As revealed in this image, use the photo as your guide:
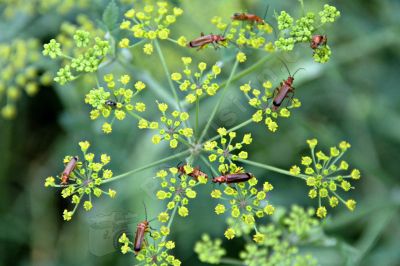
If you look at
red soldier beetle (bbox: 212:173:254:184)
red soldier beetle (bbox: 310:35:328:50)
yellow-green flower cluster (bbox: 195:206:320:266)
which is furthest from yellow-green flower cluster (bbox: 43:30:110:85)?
yellow-green flower cluster (bbox: 195:206:320:266)

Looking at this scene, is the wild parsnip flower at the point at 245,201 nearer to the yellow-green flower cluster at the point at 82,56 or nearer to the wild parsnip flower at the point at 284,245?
the wild parsnip flower at the point at 284,245

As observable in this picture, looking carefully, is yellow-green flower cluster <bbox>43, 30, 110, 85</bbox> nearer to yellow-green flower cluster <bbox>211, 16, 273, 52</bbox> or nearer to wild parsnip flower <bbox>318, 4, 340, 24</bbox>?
yellow-green flower cluster <bbox>211, 16, 273, 52</bbox>

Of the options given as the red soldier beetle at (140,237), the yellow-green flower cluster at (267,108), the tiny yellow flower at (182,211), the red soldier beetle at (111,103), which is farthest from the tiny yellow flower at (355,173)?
the red soldier beetle at (111,103)

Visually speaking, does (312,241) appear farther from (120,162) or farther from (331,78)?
(331,78)

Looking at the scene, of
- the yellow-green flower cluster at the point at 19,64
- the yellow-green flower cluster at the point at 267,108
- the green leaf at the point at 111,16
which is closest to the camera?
the yellow-green flower cluster at the point at 267,108

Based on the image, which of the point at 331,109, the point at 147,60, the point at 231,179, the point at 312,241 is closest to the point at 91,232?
the point at 231,179

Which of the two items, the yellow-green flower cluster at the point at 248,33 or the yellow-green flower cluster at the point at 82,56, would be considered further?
the yellow-green flower cluster at the point at 248,33

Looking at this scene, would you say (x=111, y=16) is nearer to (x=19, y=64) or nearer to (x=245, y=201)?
(x=245, y=201)
